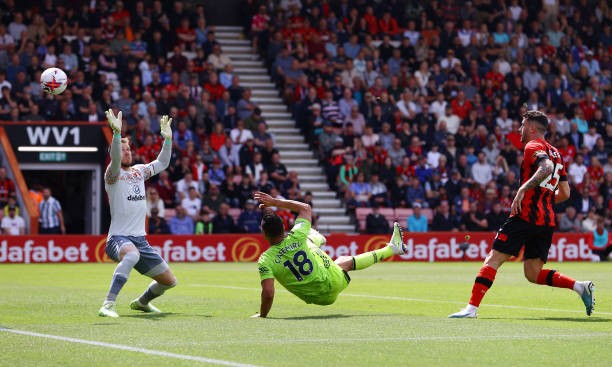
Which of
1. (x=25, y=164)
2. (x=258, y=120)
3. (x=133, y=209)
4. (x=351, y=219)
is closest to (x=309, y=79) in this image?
(x=258, y=120)

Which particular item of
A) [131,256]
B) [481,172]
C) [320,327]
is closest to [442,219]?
[481,172]

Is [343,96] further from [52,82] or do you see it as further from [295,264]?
[295,264]

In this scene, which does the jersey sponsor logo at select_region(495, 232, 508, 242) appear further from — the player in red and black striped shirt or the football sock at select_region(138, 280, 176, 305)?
the football sock at select_region(138, 280, 176, 305)

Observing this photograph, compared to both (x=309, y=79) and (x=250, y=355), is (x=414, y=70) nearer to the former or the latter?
(x=309, y=79)

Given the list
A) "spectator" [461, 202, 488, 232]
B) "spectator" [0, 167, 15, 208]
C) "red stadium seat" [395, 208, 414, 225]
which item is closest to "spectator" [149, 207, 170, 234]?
"spectator" [0, 167, 15, 208]

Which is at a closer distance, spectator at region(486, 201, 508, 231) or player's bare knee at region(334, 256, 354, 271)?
player's bare knee at region(334, 256, 354, 271)

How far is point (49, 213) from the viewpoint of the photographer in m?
30.1

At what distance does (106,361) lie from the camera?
903cm

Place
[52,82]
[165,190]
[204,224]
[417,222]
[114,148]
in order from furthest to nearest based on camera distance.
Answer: [417,222] → [165,190] → [204,224] → [52,82] → [114,148]

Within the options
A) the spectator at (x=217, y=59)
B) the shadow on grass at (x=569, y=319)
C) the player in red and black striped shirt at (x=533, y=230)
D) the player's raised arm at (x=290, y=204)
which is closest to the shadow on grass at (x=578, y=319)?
the shadow on grass at (x=569, y=319)

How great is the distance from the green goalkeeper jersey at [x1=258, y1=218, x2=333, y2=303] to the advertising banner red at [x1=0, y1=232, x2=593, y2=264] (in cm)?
1667

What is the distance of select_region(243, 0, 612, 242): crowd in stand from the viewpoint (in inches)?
1348

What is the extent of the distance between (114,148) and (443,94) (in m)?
25.1

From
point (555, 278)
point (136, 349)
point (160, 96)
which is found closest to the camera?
point (136, 349)
